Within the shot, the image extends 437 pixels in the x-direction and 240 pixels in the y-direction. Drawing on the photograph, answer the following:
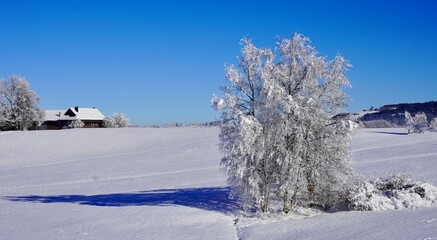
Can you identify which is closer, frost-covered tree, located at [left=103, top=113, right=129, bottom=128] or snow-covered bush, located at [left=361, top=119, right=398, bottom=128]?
snow-covered bush, located at [left=361, top=119, right=398, bottom=128]

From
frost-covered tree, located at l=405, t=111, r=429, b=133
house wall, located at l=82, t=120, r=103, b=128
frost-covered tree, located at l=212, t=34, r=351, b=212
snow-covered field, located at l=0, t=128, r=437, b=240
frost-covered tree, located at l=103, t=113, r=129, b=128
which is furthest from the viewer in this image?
house wall, located at l=82, t=120, r=103, b=128

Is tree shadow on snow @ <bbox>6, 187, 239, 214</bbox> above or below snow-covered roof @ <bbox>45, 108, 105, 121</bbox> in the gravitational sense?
below

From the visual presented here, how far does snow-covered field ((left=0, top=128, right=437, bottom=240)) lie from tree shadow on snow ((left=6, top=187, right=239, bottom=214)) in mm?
58

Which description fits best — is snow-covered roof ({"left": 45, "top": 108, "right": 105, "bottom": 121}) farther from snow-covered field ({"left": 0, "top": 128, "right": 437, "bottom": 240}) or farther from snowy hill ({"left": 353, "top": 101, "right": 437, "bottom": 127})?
snowy hill ({"left": 353, "top": 101, "right": 437, "bottom": 127})

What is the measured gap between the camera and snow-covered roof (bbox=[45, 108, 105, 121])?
111 metres

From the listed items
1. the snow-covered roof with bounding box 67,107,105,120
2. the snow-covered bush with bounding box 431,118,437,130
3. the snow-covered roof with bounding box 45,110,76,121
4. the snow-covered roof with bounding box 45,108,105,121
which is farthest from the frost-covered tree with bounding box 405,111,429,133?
the snow-covered roof with bounding box 45,110,76,121

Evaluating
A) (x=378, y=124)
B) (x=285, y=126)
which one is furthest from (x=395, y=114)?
(x=285, y=126)

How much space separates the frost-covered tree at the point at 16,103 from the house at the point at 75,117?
92.6ft

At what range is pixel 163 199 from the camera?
2531 cm

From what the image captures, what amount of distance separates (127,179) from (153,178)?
2.36 metres

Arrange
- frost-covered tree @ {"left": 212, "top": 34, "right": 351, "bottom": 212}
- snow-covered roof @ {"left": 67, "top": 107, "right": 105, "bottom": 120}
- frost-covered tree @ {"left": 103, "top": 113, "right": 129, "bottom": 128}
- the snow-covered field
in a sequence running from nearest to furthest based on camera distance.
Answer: the snow-covered field
frost-covered tree @ {"left": 212, "top": 34, "right": 351, "bottom": 212}
frost-covered tree @ {"left": 103, "top": 113, "right": 129, "bottom": 128}
snow-covered roof @ {"left": 67, "top": 107, "right": 105, "bottom": 120}

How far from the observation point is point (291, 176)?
1955 centimetres

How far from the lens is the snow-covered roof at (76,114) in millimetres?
111250

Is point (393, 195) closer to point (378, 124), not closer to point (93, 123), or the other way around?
point (378, 124)
